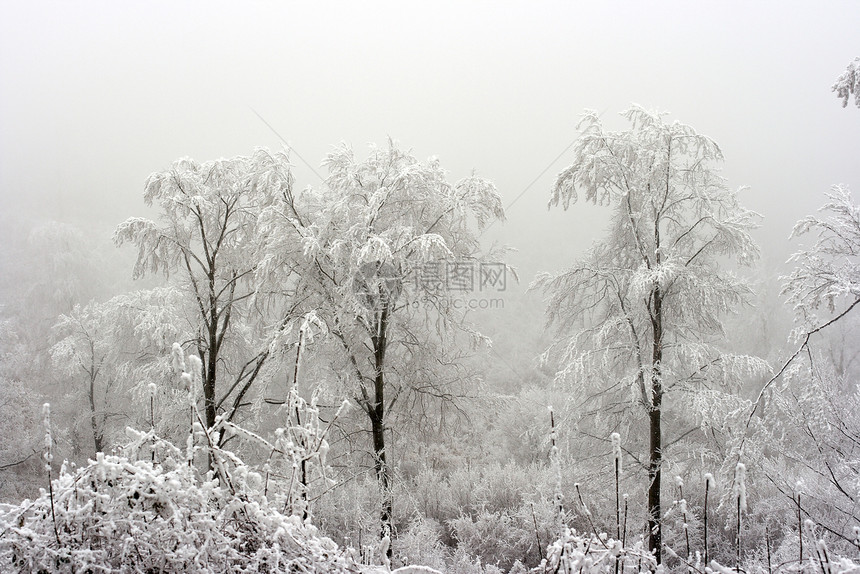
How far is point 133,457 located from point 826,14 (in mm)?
173373

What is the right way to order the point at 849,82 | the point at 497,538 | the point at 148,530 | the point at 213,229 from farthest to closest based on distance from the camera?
the point at 497,538
the point at 213,229
the point at 849,82
the point at 148,530

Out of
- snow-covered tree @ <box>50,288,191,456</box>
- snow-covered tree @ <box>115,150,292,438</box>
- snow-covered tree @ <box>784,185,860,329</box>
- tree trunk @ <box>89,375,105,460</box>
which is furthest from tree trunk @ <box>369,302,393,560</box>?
tree trunk @ <box>89,375,105,460</box>

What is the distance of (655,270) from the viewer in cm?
635

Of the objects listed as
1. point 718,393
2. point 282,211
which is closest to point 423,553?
point 718,393

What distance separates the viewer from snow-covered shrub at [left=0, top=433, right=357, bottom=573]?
59.7 inches

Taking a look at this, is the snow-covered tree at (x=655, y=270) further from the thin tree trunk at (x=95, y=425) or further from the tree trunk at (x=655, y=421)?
the thin tree trunk at (x=95, y=425)

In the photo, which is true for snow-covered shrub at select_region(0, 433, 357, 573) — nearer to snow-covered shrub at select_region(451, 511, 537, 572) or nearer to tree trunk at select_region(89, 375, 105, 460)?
snow-covered shrub at select_region(451, 511, 537, 572)

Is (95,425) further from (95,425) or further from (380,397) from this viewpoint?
(380,397)

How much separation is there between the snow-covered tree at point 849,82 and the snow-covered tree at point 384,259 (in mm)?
4137

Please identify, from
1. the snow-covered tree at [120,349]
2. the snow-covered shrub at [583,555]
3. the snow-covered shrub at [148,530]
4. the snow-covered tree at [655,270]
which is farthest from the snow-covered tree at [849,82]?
the snow-covered tree at [120,349]

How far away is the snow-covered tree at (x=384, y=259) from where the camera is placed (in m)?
6.76

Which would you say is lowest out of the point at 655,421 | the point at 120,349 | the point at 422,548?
the point at 422,548

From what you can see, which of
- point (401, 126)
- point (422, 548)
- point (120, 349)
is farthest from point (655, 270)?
point (401, 126)

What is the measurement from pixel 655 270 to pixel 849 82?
2809 mm
